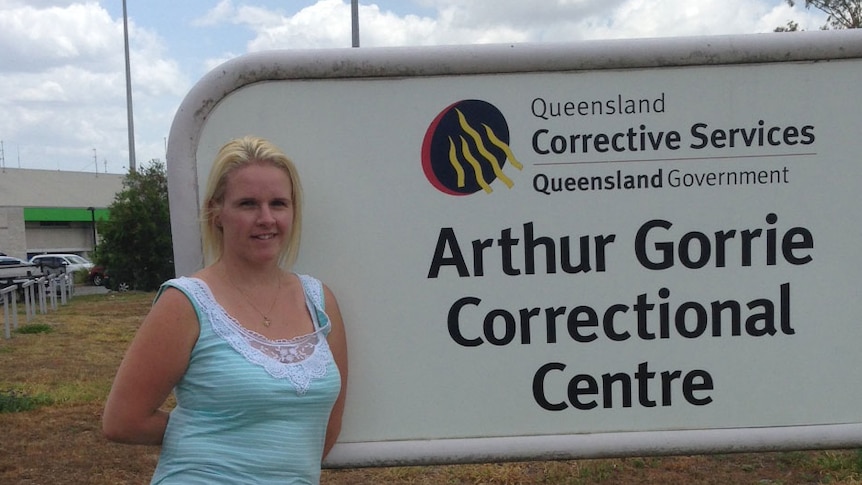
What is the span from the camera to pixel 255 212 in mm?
1904

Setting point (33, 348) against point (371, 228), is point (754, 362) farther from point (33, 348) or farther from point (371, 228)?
point (33, 348)

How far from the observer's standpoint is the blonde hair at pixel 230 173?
1907 mm

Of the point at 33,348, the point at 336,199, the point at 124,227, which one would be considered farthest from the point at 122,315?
the point at 336,199

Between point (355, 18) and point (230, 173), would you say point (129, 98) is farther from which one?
point (230, 173)

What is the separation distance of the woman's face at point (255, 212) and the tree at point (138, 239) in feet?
59.1

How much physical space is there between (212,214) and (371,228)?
0.47 meters

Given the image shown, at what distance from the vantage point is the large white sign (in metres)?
2.17

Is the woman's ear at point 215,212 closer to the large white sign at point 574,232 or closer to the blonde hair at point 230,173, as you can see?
the blonde hair at point 230,173

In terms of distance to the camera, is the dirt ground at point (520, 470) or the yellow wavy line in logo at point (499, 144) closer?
the yellow wavy line in logo at point (499, 144)

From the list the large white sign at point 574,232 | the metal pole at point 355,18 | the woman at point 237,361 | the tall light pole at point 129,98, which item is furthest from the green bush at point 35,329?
the tall light pole at point 129,98

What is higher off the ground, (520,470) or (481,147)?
Answer: (481,147)

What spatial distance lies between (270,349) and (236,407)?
16 cm

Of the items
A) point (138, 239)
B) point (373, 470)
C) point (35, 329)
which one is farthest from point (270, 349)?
point (138, 239)

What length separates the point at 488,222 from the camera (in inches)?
87.0
